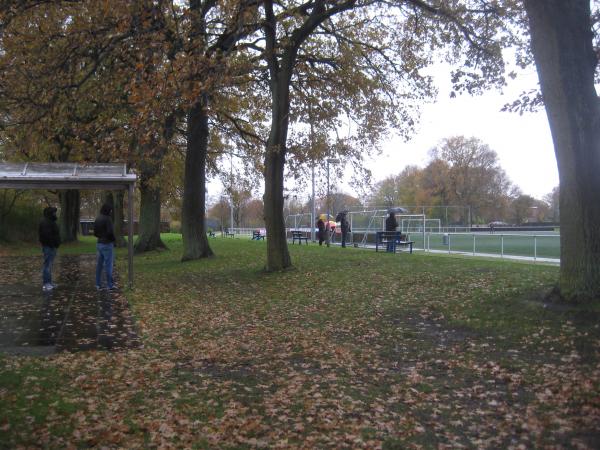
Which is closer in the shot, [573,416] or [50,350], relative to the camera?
[573,416]

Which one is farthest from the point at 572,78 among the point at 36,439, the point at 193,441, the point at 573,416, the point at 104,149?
the point at 104,149

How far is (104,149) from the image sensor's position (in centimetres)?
1340

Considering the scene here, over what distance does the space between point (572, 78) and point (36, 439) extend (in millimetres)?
7690

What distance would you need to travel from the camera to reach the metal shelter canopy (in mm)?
12438

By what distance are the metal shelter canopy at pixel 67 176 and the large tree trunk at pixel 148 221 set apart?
13.4m

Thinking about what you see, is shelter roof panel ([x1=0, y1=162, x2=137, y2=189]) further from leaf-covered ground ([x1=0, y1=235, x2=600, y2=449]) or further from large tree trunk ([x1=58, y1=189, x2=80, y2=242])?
large tree trunk ([x1=58, y1=189, x2=80, y2=242])

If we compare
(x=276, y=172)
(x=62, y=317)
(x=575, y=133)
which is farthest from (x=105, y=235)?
(x=575, y=133)

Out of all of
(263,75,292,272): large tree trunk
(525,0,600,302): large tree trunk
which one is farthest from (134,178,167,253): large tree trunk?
(525,0,600,302): large tree trunk

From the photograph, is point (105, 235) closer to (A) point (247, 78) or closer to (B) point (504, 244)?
(A) point (247, 78)

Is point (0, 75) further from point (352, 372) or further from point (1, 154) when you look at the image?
point (1, 154)

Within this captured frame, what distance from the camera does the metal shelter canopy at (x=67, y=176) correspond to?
40.8 ft

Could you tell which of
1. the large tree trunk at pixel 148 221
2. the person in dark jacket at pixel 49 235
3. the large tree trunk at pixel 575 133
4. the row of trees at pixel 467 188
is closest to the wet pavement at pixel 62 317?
the person in dark jacket at pixel 49 235

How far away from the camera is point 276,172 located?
1561 cm

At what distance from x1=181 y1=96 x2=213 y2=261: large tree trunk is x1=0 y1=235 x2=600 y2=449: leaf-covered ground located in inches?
368
